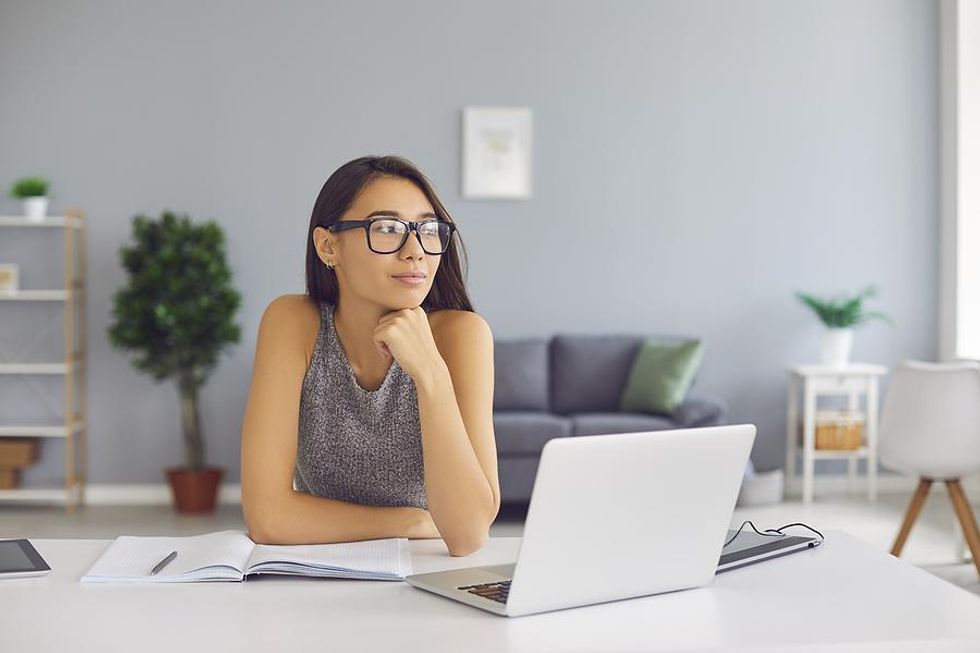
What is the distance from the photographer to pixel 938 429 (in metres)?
4.22

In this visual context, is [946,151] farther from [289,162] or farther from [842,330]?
[289,162]

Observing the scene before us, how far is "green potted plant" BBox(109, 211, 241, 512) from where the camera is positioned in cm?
567

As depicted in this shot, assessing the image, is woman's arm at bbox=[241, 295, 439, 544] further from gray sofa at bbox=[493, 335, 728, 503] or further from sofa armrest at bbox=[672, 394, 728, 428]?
sofa armrest at bbox=[672, 394, 728, 428]

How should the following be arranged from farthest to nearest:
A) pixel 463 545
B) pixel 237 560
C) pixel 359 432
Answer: pixel 359 432, pixel 463 545, pixel 237 560

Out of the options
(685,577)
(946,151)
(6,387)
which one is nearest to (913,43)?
(946,151)

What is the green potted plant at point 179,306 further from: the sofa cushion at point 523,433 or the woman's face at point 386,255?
the woman's face at point 386,255

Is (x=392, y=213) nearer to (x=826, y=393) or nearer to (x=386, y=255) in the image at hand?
(x=386, y=255)

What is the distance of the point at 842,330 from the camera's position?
20.3 ft

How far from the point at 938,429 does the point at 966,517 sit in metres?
0.38

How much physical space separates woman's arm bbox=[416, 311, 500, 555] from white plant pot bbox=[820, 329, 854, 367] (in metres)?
4.49

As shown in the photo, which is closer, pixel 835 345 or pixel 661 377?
pixel 661 377

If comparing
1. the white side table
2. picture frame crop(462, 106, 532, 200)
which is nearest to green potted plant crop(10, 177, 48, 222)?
picture frame crop(462, 106, 532, 200)

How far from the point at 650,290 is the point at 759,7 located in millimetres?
1681

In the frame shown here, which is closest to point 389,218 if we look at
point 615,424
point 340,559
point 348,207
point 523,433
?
point 348,207
